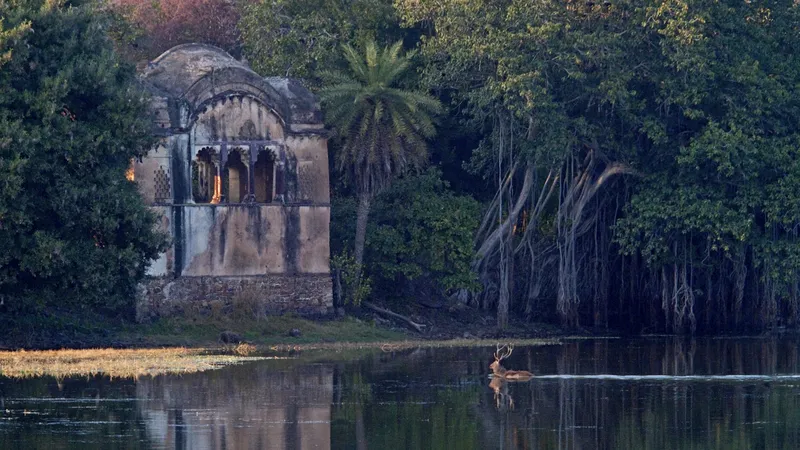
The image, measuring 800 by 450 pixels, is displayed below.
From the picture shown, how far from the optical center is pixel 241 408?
73.2 ft

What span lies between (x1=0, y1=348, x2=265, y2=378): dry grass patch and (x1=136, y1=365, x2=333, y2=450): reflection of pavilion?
30.1 inches

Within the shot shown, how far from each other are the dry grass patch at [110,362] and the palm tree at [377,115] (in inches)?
307

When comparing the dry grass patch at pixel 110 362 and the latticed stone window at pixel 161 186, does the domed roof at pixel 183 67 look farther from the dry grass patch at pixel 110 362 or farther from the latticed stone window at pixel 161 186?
the dry grass patch at pixel 110 362

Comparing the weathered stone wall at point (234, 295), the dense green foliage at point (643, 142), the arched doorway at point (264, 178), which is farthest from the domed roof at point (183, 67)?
the dense green foliage at point (643, 142)

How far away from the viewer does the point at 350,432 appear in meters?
20.4

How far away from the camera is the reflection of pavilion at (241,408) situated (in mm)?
19484

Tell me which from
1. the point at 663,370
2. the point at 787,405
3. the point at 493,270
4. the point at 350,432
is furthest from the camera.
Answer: the point at 493,270

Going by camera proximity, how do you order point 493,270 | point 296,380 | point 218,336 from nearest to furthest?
point 296,380 < point 218,336 < point 493,270

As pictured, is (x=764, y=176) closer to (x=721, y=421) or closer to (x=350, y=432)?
(x=721, y=421)

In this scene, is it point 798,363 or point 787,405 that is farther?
point 798,363

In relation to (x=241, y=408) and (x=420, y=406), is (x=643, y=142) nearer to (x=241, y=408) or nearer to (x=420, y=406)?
(x=420, y=406)

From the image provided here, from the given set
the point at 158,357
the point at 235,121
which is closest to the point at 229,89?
the point at 235,121

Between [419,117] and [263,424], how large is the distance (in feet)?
52.7

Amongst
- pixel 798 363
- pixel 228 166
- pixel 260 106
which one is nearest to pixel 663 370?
pixel 798 363
